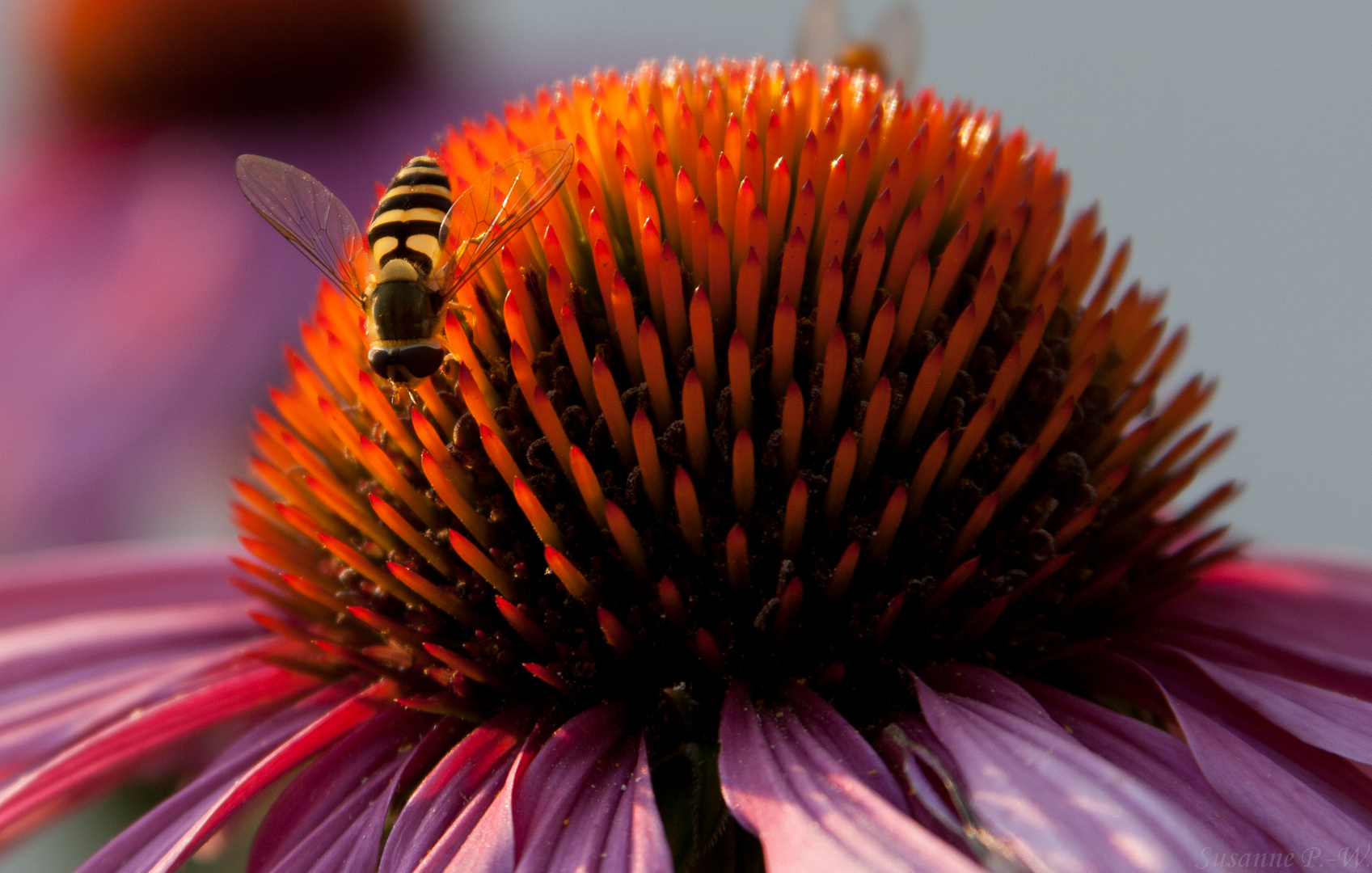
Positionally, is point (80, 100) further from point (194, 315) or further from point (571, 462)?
point (571, 462)

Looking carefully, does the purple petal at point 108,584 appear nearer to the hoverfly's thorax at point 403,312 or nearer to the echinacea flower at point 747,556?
the echinacea flower at point 747,556

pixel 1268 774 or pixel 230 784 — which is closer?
pixel 1268 774

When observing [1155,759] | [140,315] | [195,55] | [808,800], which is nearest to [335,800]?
[808,800]

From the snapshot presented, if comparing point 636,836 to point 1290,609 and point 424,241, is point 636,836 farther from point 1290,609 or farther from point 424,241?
point 1290,609

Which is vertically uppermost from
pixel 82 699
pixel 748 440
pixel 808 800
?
pixel 748 440

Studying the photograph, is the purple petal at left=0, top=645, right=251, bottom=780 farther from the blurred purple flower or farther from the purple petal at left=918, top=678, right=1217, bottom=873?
the blurred purple flower

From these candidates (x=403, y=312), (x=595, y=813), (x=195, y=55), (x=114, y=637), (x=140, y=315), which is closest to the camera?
(x=595, y=813)

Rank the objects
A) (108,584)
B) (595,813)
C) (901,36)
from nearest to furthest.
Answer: (595,813) → (108,584) → (901,36)
